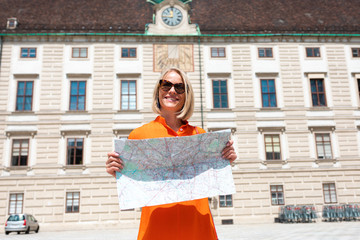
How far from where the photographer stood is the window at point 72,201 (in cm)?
2067

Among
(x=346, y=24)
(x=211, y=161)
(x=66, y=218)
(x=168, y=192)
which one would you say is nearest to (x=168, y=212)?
(x=168, y=192)

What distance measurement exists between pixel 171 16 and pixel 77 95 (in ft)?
30.0

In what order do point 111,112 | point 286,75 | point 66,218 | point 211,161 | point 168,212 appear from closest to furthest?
point 168,212
point 211,161
point 66,218
point 111,112
point 286,75

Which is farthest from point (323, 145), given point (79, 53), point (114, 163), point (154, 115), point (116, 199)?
point (114, 163)

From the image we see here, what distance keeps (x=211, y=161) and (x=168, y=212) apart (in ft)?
1.80

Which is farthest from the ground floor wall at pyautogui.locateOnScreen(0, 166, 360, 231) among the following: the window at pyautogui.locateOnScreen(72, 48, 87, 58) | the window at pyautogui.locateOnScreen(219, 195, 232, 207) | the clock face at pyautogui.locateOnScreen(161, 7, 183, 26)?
the clock face at pyautogui.locateOnScreen(161, 7, 183, 26)

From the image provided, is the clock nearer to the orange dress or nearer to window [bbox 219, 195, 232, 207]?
window [bbox 219, 195, 232, 207]

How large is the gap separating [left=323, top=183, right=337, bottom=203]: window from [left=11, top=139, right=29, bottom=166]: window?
67.4 ft

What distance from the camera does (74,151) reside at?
21484 millimetres

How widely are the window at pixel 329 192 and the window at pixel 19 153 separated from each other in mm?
20551

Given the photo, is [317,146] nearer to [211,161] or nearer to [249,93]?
[249,93]

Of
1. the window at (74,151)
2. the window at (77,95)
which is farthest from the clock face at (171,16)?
the window at (74,151)

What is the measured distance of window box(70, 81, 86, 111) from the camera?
2230 centimetres

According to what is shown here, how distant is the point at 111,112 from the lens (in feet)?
72.6
